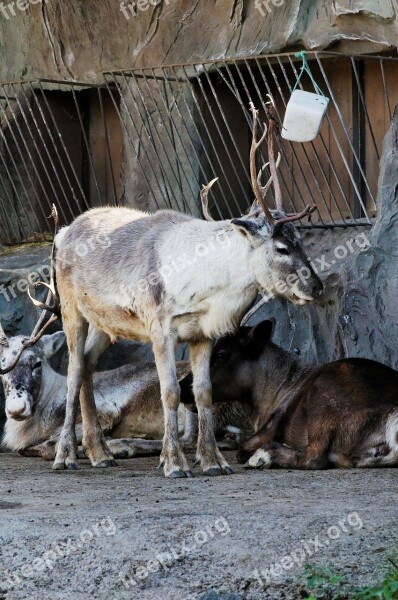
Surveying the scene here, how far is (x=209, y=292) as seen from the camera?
286 inches

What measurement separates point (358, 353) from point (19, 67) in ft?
16.8

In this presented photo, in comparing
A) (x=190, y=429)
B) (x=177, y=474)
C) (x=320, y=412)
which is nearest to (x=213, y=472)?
(x=177, y=474)

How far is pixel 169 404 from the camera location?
7203 mm

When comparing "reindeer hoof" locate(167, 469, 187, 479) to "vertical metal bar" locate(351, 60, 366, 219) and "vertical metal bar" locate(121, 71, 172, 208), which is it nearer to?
"vertical metal bar" locate(351, 60, 366, 219)

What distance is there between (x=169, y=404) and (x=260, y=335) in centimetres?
141

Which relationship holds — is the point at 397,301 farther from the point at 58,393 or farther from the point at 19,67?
the point at 19,67

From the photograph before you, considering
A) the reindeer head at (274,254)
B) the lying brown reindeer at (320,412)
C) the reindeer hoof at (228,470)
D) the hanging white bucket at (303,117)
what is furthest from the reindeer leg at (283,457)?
the hanging white bucket at (303,117)

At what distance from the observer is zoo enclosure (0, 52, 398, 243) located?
10.3m

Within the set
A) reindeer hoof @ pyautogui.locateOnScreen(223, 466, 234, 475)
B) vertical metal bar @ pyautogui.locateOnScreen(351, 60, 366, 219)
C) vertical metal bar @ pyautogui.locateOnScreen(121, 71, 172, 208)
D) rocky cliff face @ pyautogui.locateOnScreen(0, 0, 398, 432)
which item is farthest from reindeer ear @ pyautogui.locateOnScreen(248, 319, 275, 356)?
vertical metal bar @ pyautogui.locateOnScreen(121, 71, 172, 208)

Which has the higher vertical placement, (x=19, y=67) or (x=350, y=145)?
(x=19, y=67)

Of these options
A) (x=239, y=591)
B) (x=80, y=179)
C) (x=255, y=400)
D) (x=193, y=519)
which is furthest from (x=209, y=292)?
(x=80, y=179)

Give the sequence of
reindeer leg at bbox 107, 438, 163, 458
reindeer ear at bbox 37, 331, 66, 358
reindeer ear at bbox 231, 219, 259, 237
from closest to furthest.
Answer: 1. reindeer ear at bbox 231, 219, 259, 237
2. reindeer leg at bbox 107, 438, 163, 458
3. reindeer ear at bbox 37, 331, 66, 358

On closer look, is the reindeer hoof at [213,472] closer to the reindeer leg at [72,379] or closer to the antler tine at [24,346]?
the reindeer leg at [72,379]

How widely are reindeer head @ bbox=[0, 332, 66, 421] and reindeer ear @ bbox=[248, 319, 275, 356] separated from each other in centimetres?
182
